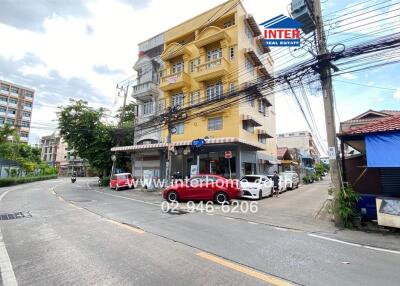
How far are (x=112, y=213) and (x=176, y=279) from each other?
7.17 metres

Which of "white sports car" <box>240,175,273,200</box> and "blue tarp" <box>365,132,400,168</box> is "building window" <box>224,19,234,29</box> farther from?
"blue tarp" <box>365,132,400,168</box>

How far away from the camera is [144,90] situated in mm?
26641

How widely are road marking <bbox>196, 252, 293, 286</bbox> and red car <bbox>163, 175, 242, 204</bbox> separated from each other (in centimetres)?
785

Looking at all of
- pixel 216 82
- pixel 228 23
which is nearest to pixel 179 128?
pixel 216 82

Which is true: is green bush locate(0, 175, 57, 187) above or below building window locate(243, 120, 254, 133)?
below

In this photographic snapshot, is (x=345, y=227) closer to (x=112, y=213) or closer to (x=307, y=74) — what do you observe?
(x=307, y=74)

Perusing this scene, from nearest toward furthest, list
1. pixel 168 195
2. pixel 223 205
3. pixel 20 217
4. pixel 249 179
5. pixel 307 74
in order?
pixel 20 217
pixel 307 74
pixel 223 205
pixel 168 195
pixel 249 179

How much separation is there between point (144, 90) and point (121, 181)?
33.9 feet

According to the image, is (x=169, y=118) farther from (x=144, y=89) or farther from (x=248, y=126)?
(x=144, y=89)

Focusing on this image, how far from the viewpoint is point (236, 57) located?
21109 mm

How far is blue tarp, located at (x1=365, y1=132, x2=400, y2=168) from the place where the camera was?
25.3 feet

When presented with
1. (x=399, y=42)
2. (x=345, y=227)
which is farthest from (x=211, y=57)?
(x=345, y=227)

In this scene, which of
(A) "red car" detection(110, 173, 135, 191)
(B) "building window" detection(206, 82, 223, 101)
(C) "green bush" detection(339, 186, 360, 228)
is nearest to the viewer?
(C) "green bush" detection(339, 186, 360, 228)

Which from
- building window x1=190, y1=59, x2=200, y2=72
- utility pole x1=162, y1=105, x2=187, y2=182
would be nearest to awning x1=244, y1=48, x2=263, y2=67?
building window x1=190, y1=59, x2=200, y2=72
